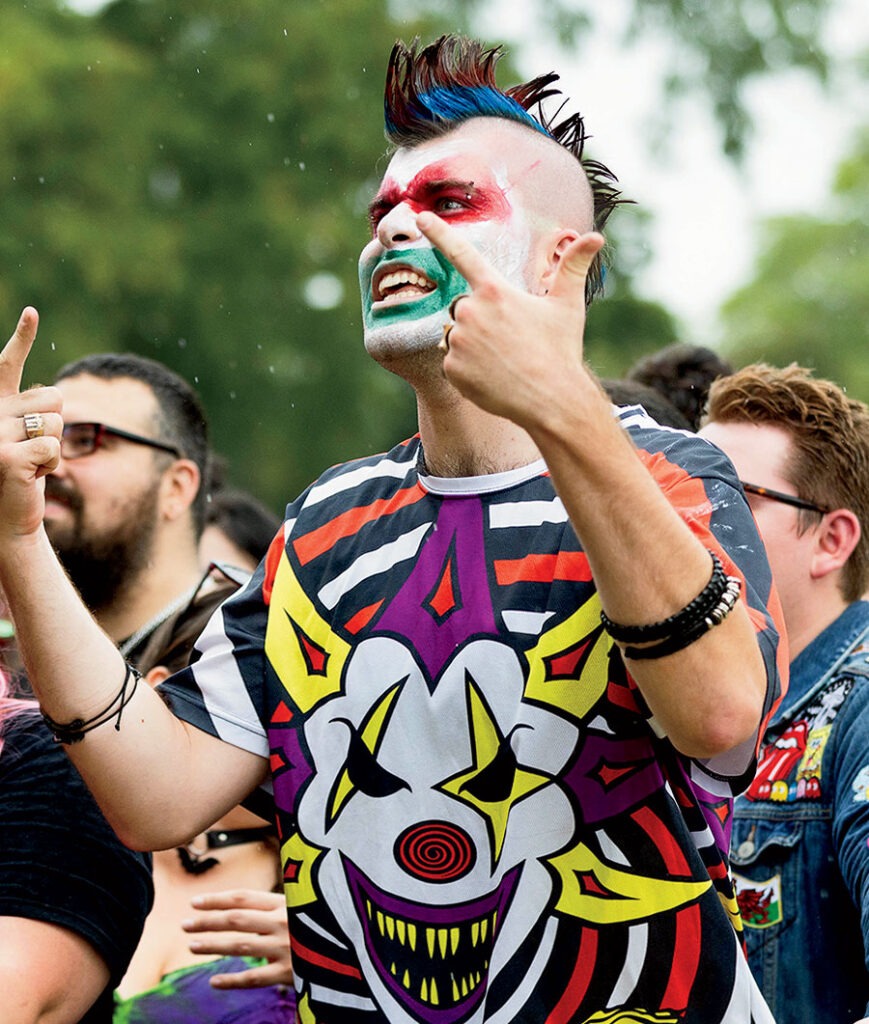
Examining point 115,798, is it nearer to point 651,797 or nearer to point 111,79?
point 651,797

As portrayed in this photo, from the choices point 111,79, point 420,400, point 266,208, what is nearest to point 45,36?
point 111,79

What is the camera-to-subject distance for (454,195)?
2668 millimetres

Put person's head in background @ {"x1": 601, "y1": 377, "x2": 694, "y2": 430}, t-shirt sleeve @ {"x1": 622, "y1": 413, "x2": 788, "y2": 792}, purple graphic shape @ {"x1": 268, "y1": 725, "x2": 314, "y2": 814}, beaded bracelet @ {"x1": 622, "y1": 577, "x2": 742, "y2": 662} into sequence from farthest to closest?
person's head in background @ {"x1": 601, "y1": 377, "x2": 694, "y2": 430} < purple graphic shape @ {"x1": 268, "y1": 725, "x2": 314, "y2": 814} < t-shirt sleeve @ {"x1": 622, "y1": 413, "x2": 788, "y2": 792} < beaded bracelet @ {"x1": 622, "y1": 577, "x2": 742, "y2": 662}

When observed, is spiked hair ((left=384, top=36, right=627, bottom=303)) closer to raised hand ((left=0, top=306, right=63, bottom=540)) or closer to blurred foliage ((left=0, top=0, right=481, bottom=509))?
raised hand ((left=0, top=306, right=63, bottom=540))

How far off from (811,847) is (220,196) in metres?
12.4

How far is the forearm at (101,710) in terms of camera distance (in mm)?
2408

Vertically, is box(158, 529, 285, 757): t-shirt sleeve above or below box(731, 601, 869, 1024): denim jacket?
above

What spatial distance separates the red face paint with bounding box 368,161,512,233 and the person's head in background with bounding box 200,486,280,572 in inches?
116

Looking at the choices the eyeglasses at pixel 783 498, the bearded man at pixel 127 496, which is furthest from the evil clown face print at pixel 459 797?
the bearded man at pixel 127 496

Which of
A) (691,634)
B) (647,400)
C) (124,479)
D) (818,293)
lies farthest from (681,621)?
(818,293)

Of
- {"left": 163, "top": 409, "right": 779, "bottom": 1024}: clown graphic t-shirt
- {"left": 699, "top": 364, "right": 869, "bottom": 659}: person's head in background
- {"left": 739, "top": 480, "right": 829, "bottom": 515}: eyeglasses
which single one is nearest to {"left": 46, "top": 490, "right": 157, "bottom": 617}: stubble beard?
{"left": 699, "top": 364, "right": 869, "bottom": 659}: person's head in background

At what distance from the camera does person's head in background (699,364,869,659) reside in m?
3.54

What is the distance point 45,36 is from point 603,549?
13070 millimetres

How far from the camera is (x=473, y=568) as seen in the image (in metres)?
2.46
